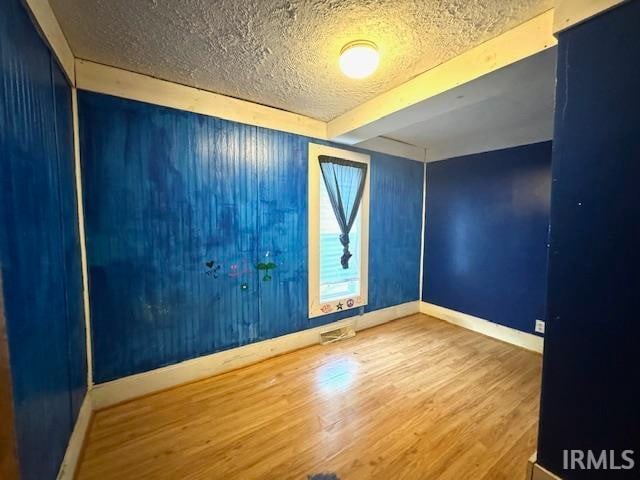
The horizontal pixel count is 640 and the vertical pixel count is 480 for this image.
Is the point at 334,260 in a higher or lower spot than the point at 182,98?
lower

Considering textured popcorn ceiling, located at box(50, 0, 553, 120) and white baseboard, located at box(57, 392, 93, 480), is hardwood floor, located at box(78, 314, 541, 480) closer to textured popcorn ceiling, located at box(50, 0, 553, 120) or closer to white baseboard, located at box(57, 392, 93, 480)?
white baseboard, located at box(57, 392, 93, 480)

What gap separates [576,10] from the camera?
1.08m

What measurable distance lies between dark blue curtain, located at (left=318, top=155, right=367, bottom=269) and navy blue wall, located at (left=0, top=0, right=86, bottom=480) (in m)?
2.07

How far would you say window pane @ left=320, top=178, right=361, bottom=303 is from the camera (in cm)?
285

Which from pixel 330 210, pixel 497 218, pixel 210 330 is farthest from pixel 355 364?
pixel 497 218

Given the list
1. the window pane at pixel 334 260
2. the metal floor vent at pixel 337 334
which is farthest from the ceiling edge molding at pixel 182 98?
the metal floor vent at pixel 337 334

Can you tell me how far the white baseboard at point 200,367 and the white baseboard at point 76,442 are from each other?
0.12m

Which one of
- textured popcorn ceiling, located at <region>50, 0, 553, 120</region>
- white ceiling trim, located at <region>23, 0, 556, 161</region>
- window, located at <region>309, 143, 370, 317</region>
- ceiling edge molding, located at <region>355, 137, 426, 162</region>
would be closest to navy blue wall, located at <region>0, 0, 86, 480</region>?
white ceiling trim, located at <region>23, 0, 556, 161</region>

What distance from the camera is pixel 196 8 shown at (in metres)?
1.25

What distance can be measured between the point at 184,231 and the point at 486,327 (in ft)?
11.6

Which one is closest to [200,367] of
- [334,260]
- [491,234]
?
[334,260]

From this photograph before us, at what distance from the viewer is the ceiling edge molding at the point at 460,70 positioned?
1.29 metres

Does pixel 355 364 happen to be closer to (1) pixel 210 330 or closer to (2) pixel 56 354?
(1) pixel 210 330

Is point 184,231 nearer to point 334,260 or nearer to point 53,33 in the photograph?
point 53,33
